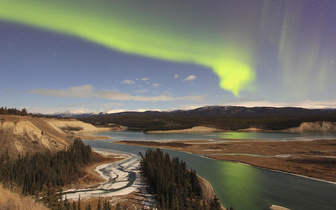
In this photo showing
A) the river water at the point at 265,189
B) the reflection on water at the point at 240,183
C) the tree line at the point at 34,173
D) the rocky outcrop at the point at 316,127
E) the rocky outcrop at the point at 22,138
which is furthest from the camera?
the rocky outcrop at the point at 316,127

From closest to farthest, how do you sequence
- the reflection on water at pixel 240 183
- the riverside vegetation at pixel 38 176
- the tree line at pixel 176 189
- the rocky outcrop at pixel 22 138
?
1. the tree line at pixel 176 189
2. the riverside vegetation at pixel 38 176
3. the reflection on water at pixel 240 183
4. the rocky outcrop at pixel 22 138

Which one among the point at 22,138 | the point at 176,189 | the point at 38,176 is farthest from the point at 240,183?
the point at 22,138

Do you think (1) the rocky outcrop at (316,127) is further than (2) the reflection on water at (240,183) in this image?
Yes

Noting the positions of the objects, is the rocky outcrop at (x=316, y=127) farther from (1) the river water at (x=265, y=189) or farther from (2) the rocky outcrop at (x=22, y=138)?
(2) the rocky outcrop at (x=22, y=138)

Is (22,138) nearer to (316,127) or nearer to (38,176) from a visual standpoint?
(38,176)

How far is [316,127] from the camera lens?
443ft

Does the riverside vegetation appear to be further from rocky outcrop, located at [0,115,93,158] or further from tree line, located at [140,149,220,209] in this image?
tree line, located at [140,149,220,209]

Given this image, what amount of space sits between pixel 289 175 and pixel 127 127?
173414 mm

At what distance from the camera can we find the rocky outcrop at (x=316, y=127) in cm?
13175

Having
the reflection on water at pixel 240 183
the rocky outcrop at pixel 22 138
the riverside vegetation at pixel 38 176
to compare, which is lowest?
the reflection on water at pixel 240 183

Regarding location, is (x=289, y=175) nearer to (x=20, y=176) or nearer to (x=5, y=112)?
(x=20, y=176)

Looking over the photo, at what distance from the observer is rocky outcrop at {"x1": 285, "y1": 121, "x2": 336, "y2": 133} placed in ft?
432

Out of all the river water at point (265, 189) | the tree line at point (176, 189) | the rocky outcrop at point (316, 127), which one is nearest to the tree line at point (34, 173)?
the tree line at point (176, 189)

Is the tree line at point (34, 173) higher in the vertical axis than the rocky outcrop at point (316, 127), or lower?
lower
